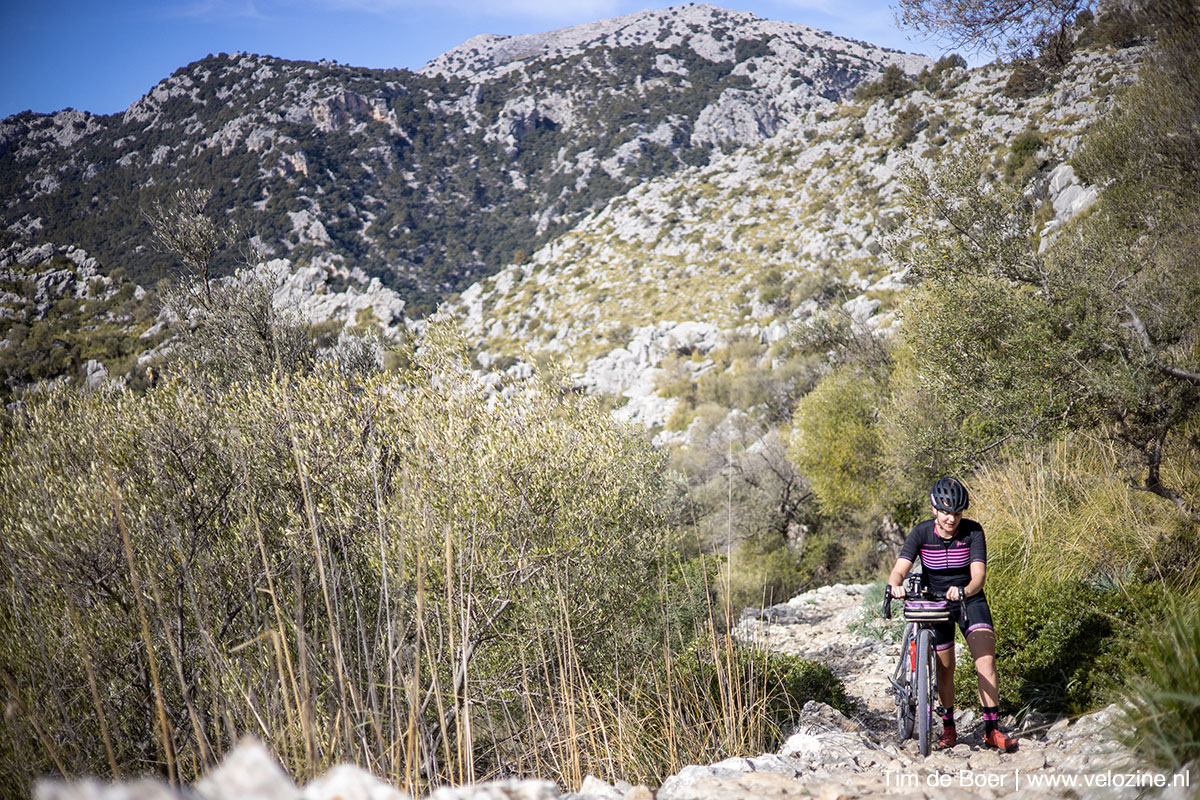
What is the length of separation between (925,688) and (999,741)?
61cm

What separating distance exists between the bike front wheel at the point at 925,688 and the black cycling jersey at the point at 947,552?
0.43 m

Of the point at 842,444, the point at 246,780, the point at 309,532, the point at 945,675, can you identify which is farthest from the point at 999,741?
the point at 842,444

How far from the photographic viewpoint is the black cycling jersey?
4887 millimetres

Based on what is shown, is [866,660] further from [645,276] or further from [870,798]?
[645,276]

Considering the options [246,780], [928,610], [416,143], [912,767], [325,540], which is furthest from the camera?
[416,143]

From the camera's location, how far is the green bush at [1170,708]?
9.29 ft

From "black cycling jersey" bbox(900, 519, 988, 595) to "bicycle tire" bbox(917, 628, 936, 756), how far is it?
43 centimetres

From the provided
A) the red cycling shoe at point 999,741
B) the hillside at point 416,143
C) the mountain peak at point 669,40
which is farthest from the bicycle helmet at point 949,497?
the mountain peak at point 669,40

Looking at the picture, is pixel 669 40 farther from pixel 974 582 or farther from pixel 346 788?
pixel 346 788

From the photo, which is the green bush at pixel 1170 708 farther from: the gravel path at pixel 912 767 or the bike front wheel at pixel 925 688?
the bike front wheel at pixel 925 688

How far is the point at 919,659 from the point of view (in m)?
4.84

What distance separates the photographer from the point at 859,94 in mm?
53875

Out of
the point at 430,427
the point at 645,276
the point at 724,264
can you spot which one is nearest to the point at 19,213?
the point at 645,276

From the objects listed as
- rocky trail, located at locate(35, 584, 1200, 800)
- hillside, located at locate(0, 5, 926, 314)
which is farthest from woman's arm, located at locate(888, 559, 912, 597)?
hillside, located at locate(0, 5, 926, 314)
